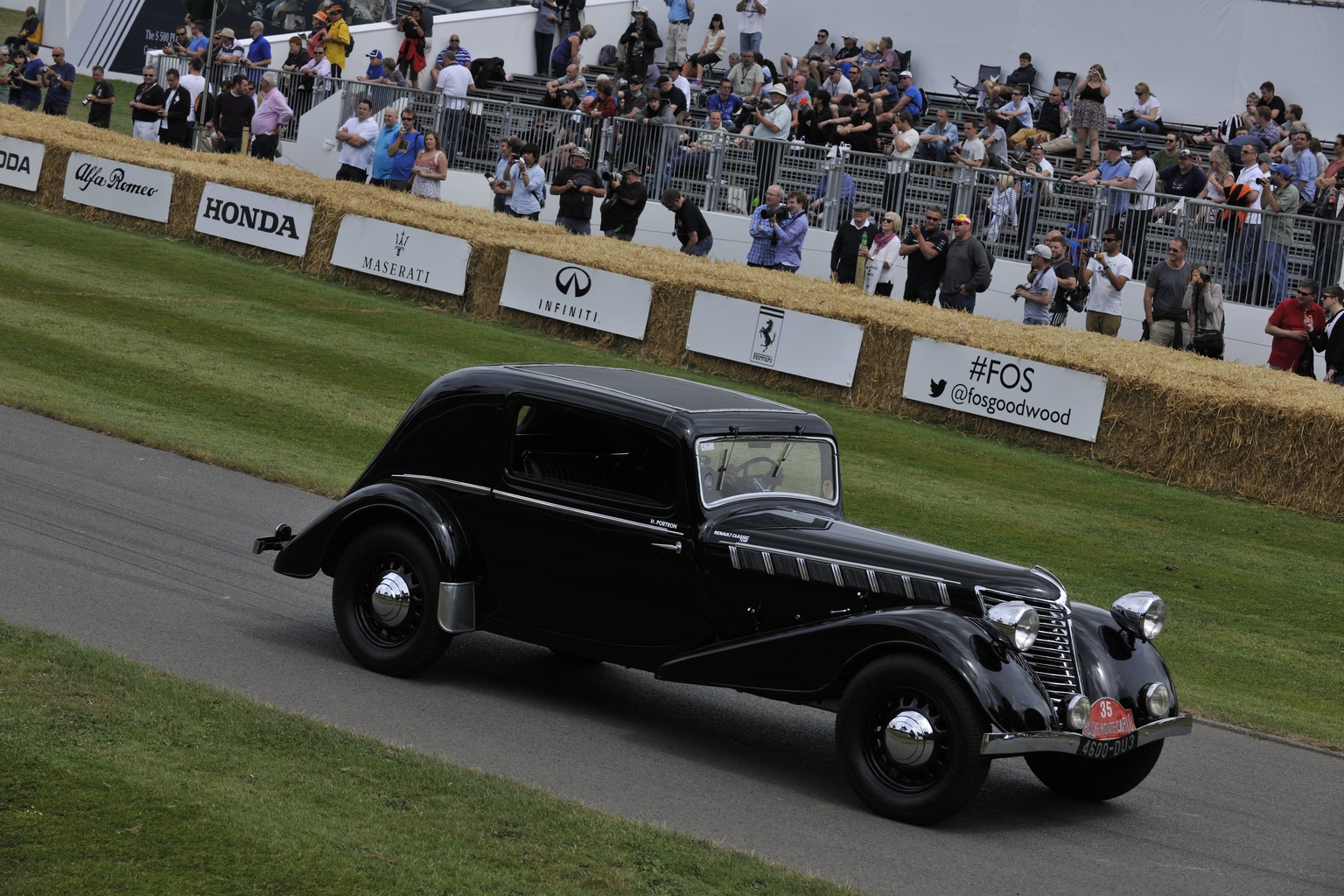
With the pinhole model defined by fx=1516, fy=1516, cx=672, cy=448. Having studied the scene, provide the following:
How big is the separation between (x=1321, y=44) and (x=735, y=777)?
29051 mm

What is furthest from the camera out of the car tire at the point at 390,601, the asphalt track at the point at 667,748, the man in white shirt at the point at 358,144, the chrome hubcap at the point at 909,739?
the man in white shirt at the point at 358,144

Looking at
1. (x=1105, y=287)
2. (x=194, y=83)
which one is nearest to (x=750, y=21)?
(x=194, y=83)

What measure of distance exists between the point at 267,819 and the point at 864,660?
282 centimetres

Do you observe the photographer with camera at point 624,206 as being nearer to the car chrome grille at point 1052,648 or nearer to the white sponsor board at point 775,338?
the white sponsor board at point 775,338

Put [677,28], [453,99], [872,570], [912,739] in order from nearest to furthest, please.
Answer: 1. [912,739]
2. [872,570]
3. [453,99]
4. [677,28]

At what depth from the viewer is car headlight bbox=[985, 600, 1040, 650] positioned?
22.8ft

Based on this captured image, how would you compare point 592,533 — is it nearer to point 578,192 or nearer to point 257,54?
point 578,192

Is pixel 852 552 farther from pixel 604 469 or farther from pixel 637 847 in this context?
pixel 637 847

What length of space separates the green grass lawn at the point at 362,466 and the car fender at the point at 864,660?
1.53 metres

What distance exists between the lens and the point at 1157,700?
291 inches

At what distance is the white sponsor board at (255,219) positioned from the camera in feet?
77.2

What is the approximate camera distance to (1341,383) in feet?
61.9

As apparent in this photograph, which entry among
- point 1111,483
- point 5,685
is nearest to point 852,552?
point 5,685

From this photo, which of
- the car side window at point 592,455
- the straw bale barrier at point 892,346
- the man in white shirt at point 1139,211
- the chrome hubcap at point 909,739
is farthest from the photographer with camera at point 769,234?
the chrome hubcap at point 909,739
